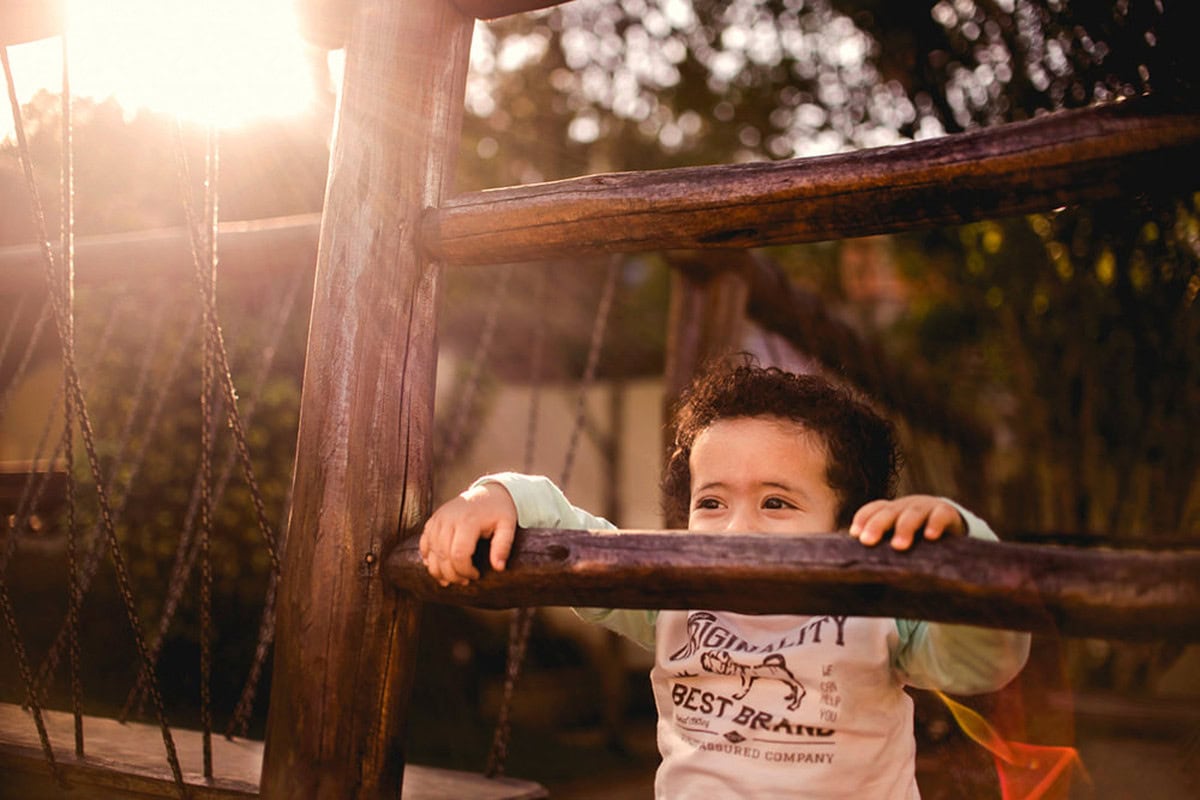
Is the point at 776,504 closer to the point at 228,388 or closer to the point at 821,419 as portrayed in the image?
the point at 821,419

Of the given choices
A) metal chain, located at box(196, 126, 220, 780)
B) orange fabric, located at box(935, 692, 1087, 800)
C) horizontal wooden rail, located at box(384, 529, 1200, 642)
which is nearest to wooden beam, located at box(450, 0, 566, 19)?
metal chain, located at box(196, 126, 220, 780)

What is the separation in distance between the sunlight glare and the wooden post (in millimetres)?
299

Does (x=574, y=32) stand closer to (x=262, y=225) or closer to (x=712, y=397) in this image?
(x=262, y=225)

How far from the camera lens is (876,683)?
4.33 feet

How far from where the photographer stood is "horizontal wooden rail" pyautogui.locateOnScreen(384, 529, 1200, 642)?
854 mm

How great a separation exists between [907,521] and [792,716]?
454 millimetres

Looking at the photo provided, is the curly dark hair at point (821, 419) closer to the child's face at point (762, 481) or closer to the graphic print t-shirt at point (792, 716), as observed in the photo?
the child's face at point (762, 481)

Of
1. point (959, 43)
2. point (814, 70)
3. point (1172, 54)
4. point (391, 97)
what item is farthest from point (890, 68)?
point (391, 97)

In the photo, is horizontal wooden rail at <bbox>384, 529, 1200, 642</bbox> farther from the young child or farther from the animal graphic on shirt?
the animal graphic on shirt

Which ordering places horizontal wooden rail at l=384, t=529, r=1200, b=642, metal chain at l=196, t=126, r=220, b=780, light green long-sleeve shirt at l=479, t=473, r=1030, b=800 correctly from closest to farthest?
horizontal wooden rail at l=384, t=529, r=1200, b=642 → light green long-sleeve shirt at l=479, t=473, r=1030, b=800 → metal chain at l=196, t=126, r=220, b=780

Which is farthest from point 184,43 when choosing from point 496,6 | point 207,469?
point 207,469

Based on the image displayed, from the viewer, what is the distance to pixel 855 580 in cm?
96

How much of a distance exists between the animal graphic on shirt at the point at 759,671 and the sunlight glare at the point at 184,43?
1130mm

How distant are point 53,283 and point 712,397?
3.50 feet
